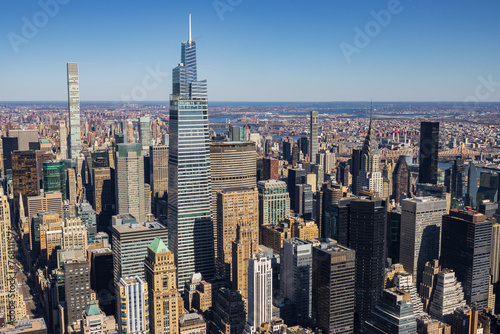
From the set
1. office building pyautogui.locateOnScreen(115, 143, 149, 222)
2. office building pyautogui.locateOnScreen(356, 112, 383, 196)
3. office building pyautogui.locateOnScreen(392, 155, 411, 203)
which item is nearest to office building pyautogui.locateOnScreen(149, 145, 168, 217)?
office building pyautogui.locateOnScreen(115, 143, 149, 222)

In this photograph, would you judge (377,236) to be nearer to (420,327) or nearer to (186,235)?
(420,327)

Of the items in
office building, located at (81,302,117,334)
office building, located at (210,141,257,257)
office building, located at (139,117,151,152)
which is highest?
office building, located at (139,117,151,152)

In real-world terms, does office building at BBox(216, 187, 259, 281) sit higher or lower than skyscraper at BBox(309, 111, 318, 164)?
lower

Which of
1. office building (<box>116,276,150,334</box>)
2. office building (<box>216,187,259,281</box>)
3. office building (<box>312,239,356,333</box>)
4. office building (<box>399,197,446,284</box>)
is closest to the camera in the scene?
office building (<box>116,276,150,334</box>)

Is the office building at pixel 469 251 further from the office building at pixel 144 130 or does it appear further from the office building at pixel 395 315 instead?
the office building at pixel 144 130

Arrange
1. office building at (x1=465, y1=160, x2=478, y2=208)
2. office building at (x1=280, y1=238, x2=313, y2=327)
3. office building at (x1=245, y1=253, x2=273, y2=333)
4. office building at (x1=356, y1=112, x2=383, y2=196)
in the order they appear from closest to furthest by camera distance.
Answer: office building at (x1=245, y1=253, x2=273, y2=333) → office building at (x1=280, y1=238, x2=313, y2=327) → office building at (x1=465, y1=160, x2=478, y2=208) → office building at (x1=356, y1=112, x2=383, y2=196)

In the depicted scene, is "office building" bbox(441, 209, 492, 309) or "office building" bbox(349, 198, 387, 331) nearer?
"office building" bbox(349, 198, 387, 331)

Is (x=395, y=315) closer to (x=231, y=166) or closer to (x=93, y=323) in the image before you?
(x=93, y=323)

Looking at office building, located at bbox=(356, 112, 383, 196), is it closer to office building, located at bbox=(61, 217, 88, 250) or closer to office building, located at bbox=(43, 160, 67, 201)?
office building, located at bbox=(61, 217, 88, 250)
